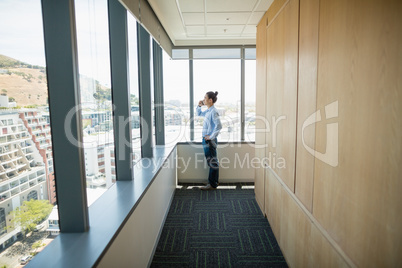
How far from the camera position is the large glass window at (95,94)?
62.6 inches

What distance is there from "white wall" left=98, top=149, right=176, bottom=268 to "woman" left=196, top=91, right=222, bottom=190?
1.26 metres

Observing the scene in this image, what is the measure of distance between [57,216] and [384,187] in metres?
1.47

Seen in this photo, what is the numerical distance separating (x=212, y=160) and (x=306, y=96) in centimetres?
256

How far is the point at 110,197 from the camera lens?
185 centimetres

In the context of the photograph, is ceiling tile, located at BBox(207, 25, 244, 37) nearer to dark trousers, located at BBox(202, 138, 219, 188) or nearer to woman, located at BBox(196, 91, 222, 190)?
woman, located at BBox(196, 91, 222, 190)

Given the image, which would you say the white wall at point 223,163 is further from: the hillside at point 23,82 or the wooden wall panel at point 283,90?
the hillside at point 23,82

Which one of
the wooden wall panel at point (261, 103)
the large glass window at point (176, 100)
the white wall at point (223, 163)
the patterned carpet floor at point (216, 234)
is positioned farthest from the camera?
the white wall at point (223, 163)

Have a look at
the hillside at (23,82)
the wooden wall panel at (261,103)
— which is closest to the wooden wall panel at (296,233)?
the wooden wall panel at (261,103)

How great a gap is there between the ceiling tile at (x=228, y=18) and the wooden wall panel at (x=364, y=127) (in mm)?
1901

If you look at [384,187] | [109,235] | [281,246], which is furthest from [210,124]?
[384,187]

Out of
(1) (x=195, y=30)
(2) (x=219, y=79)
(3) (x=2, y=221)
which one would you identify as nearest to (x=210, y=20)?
(1) (x=195, y=30)

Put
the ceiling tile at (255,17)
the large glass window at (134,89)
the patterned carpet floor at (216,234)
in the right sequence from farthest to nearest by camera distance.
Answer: the ceiling tile at (255,17), the large glass window at (134,89), the patterned carpet floor at (216,234)

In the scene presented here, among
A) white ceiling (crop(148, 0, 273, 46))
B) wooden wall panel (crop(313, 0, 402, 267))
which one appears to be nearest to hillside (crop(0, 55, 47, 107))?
wooden wall panel (crop(313, 0, 402, 267))

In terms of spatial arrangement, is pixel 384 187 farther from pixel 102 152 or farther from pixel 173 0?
pixel 173 0
